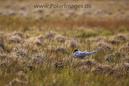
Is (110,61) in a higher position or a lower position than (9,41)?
lower


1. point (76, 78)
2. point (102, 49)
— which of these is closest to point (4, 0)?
point (102, 49)

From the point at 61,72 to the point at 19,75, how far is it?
0.96m

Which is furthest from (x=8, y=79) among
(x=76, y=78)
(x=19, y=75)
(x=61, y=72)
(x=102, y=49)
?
(x=102, y=49)

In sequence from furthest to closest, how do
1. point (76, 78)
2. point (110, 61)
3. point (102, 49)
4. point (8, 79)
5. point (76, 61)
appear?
point (102, 49), point (110, 61), point (76, 61), point (76, 78), point (8, 79)

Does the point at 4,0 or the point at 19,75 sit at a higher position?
the point at 4,0

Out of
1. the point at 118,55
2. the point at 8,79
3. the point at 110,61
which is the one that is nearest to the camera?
the point at 8,79

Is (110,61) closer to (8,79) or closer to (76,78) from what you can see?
(76,78)

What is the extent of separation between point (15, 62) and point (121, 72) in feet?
8.32

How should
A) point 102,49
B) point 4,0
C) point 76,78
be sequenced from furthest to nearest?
1. point 4,0
2. point 102,49
3. point 76,78

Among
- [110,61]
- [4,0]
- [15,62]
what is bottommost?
[110,61]

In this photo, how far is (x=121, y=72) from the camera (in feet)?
11.3

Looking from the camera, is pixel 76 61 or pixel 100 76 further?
pixel 76 61

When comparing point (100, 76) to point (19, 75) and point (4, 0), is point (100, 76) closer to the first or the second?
point (19, 75)

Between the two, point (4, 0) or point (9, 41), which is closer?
point (9, 41)
